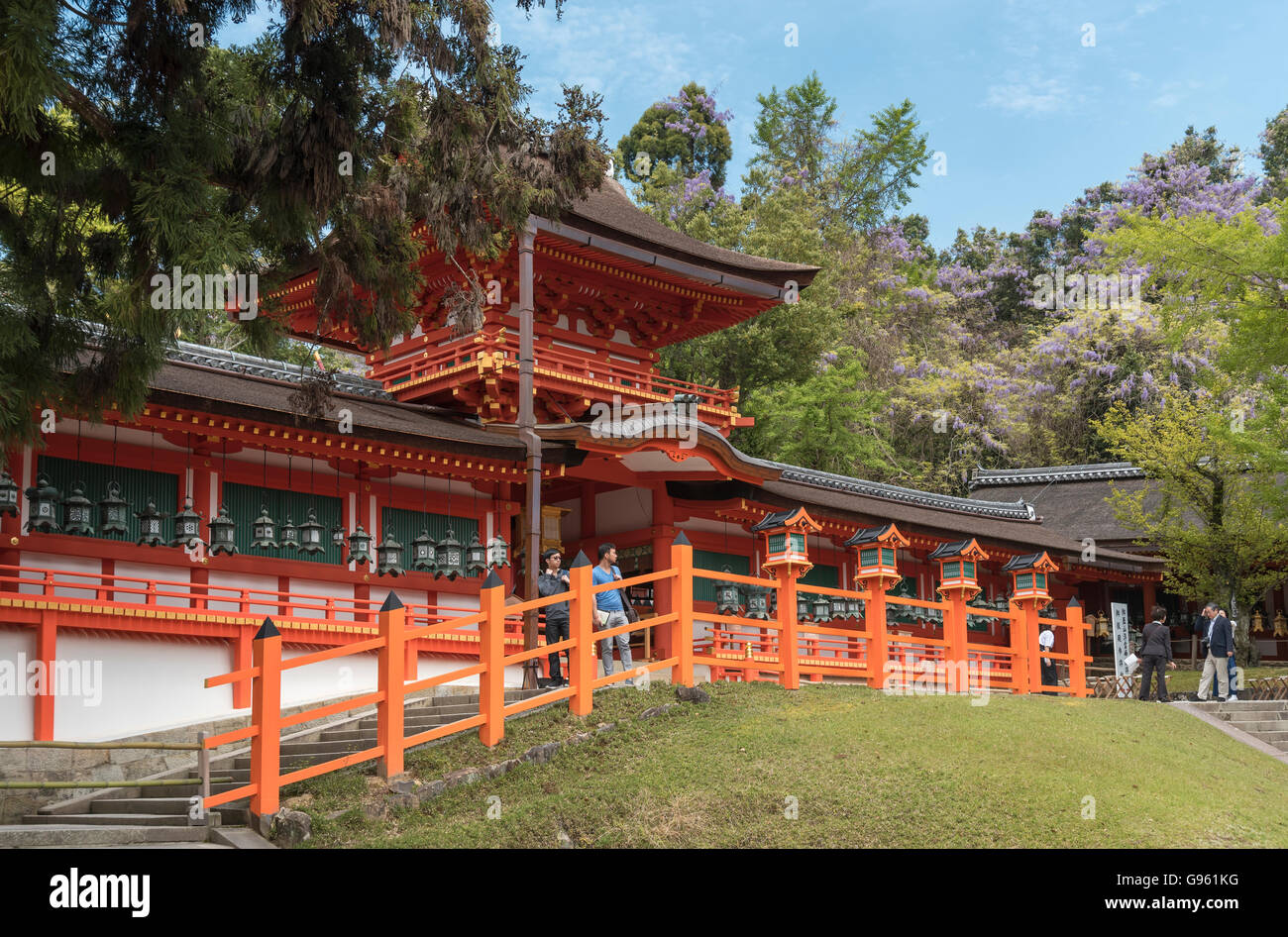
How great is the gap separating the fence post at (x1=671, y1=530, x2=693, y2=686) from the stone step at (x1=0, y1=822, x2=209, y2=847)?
5.24 meters

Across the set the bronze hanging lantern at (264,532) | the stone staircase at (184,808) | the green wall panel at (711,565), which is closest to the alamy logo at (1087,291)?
the green wall panel at (711,565)

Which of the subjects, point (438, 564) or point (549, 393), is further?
point (549, 393)

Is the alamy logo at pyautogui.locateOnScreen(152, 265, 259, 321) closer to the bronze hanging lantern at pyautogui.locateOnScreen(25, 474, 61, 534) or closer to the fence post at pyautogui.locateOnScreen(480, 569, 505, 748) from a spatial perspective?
the fence post at pyautogui.locateOnScreen(480, 569, 505, 748)

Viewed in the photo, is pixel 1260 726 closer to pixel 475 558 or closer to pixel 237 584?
pixel 475 558

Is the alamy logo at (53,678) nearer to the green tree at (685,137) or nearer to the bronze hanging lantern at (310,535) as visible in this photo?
the bronze hanging lantern at (310,535)

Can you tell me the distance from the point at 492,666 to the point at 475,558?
7529 mm

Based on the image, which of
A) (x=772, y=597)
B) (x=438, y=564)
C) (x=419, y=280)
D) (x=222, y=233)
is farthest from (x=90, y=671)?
(x=772, y=597)

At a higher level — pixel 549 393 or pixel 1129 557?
pixel 549 393

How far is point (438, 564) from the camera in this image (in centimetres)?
1942

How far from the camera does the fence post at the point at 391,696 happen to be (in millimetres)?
12031

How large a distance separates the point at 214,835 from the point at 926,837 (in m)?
6.08

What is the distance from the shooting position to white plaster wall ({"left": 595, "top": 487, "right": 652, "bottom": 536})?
23.7m

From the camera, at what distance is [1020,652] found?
61.2 ft

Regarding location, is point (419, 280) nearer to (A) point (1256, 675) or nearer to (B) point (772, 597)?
(B) point (772, 597)
